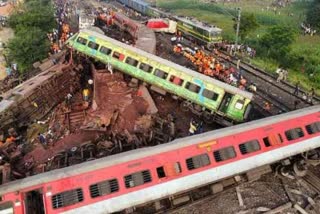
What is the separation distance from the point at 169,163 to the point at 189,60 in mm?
18852

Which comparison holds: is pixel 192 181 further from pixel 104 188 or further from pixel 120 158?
pixel 104 188

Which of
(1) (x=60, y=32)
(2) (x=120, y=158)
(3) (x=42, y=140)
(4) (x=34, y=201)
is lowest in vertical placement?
(1) (x=60, y=32)

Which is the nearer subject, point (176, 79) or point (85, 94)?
point (176, 79)

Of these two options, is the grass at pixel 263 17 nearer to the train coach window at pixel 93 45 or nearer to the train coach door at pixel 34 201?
the train coach window at pixel 93 45

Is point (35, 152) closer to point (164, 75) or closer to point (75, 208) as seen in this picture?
point (75, 208)

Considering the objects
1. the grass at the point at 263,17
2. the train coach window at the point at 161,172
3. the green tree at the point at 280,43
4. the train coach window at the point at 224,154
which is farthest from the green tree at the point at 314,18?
the train coach window at the point at 161,172

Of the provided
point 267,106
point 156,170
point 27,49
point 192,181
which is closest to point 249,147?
point 192,181

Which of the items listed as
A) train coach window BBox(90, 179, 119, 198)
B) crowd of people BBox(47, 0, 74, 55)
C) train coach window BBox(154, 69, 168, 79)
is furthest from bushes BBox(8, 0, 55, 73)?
train coach window BBox(90, 179, 119, 198)

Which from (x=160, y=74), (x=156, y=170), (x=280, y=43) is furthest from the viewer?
(x=280, y=43)

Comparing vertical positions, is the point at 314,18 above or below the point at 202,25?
above

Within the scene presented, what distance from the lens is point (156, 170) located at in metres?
14.2

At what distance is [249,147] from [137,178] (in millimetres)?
5293

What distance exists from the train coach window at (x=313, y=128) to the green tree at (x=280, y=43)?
1669cm

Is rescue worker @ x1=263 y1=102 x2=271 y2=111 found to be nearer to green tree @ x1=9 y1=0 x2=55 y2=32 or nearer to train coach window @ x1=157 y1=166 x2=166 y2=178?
train coach window @ x1=157 y1=166 x2=166 y2=178
